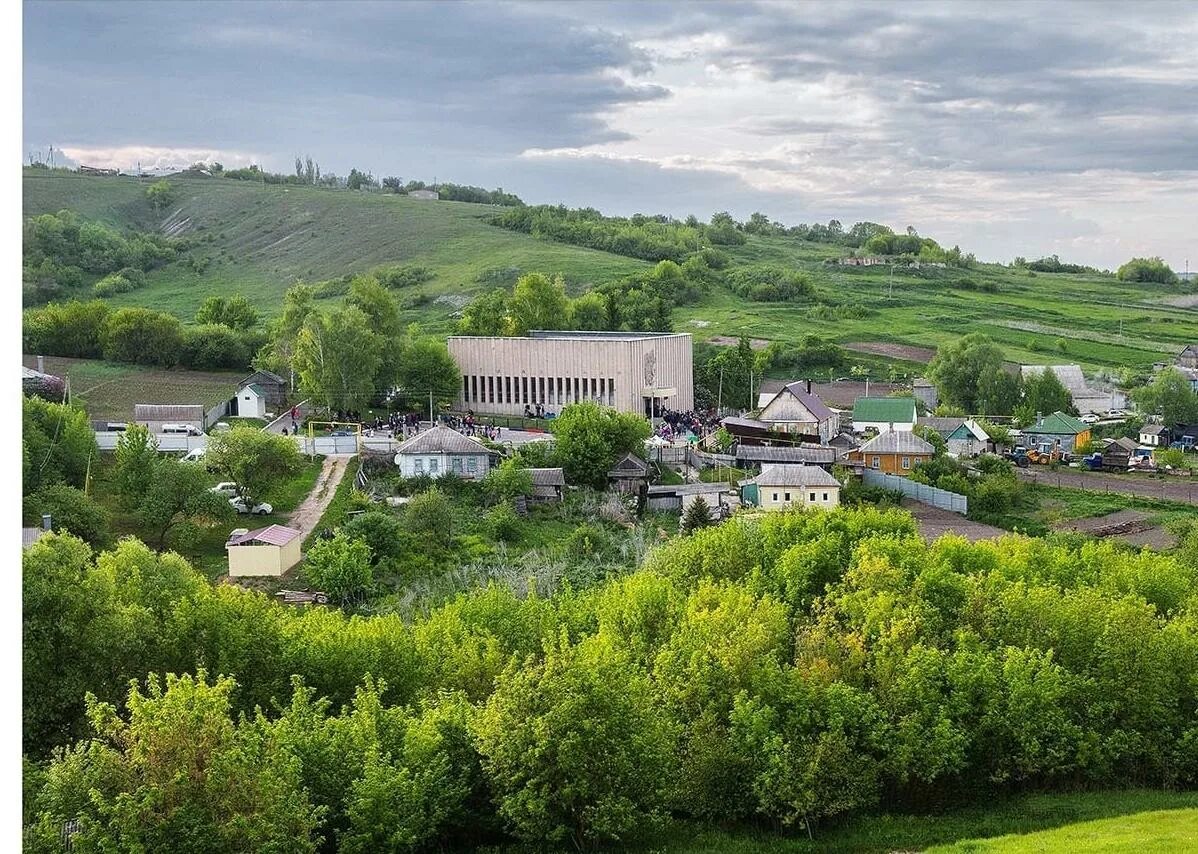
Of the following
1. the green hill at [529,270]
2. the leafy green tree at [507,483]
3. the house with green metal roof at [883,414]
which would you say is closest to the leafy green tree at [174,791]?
the leafy green tree at [507,483]

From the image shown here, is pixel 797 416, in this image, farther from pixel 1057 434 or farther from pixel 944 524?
pixel 944 524

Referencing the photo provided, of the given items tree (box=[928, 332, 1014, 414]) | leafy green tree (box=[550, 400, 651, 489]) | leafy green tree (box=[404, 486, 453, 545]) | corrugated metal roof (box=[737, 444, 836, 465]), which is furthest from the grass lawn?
tree (box=[928, 332, 1014, 414])

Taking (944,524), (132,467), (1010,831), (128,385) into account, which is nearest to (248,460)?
(132,467)

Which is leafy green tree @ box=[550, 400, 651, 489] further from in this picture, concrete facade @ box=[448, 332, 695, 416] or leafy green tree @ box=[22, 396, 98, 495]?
leafy green tree @ box=[22, 396, 98, 495]

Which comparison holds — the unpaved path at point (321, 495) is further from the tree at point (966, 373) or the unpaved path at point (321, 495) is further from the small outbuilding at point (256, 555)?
the tree at point (966, 373)

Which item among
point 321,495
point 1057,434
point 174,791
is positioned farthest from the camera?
point 1057,434
